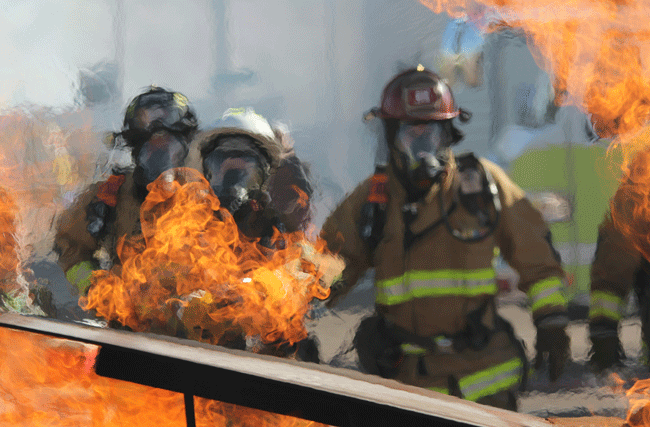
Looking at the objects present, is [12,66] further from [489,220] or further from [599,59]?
[599,59]

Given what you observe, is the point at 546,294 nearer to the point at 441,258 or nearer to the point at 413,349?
the point at 441,258

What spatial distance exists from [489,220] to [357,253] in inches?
27.6

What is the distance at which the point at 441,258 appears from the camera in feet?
7.48

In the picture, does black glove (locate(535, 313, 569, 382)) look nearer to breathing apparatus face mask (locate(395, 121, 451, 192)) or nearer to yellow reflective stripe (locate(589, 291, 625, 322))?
yellow reflective stripe (locate(589, 291, 625, 322))

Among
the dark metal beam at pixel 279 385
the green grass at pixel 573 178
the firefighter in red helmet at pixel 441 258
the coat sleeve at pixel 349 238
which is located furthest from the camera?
the green grass at pixel 573 178

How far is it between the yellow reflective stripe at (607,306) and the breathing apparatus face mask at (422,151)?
1077 millimetres

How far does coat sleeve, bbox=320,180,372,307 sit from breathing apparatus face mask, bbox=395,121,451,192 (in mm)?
254

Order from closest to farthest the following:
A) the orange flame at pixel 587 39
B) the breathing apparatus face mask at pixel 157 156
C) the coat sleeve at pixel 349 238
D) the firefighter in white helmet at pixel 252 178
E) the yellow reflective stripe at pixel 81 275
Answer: the coat sleeve at pixel 349 238
the firefighter in white helmet at pixel 252 178
the yellow reflective stripe at pixel 81 275
the breathing apparatus face mask at pixel 157 156
the orange flame at pixel 587 39

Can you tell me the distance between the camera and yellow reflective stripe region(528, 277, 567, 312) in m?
2.02

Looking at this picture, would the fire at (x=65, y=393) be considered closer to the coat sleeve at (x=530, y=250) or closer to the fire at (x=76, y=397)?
the fire at (x=76, y=397)

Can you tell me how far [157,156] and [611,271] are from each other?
3049mm

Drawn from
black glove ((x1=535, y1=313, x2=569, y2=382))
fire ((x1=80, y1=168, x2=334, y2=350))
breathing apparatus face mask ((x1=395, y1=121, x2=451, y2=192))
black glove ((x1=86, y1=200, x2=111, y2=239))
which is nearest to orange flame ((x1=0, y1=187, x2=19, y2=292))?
black glove ((x1=86, y1=200, x2=111, y2=239))

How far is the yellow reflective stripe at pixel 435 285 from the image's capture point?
2.22 meters

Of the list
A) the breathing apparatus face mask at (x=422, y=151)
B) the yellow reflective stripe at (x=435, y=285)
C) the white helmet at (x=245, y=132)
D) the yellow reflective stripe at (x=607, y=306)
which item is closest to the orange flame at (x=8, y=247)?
the white helmet at (x=245, y=132)
